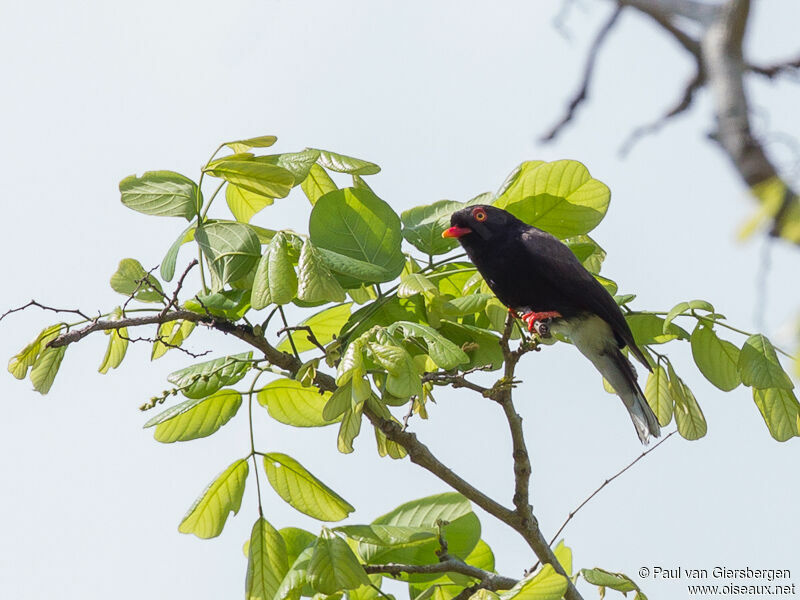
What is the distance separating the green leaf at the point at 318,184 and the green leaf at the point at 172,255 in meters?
0.64

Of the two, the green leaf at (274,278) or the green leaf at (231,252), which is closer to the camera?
the green leaf at (274,278)

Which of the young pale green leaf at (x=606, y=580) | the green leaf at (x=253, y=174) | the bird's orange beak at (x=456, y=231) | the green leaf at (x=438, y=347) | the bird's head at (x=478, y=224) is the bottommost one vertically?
the young pale green leaf at (x=606, y=580)

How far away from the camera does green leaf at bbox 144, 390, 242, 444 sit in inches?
150

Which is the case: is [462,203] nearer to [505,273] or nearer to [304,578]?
[505,273]

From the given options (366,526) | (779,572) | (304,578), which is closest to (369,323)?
(366,526)

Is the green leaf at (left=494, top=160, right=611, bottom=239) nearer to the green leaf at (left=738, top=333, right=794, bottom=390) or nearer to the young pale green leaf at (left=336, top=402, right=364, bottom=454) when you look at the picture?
the green leaf at (left=738, top=333, right=794, bottom=390)

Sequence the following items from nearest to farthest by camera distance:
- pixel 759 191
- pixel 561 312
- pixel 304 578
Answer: pixel 759 191 → pixel 304 578 → pixel 561 312

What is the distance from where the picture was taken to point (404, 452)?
12.6 feet

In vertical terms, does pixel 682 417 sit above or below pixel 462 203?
below

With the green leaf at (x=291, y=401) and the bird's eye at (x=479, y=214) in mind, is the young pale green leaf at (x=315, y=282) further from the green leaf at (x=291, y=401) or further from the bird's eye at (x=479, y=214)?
the bird's eye at (x=479, y=214)

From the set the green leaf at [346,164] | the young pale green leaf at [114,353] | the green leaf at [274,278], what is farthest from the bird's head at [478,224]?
the young pale green leaf at [114,353]

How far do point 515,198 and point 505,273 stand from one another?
86 cm

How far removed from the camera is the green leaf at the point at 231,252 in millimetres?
3529

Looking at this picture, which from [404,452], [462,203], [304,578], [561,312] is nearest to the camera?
[304,578]
